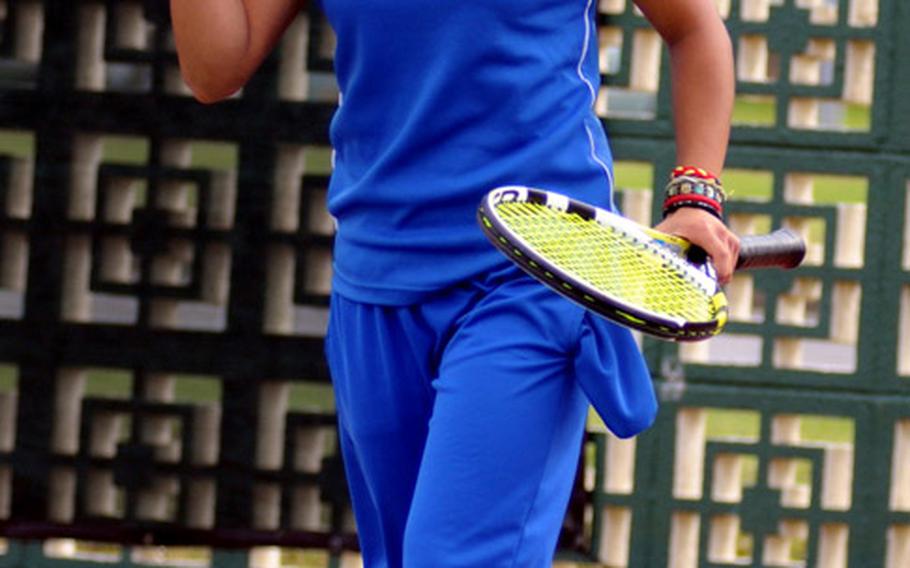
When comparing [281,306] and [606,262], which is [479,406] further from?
[281,306]

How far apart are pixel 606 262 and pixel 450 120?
29cm

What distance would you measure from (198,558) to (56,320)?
69cm

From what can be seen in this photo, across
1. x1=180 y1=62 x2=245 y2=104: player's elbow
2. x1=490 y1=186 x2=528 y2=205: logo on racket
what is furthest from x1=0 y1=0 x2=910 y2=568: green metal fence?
x1=490 y1=186 x2=528 y2=205: logo on racket

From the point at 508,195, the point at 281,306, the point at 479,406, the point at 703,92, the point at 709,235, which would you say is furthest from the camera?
the point at 281,306

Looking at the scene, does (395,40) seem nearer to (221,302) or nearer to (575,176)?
(575,176)

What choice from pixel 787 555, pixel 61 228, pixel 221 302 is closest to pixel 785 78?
pixel 787 555

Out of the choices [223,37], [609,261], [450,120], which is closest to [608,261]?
[609,261]

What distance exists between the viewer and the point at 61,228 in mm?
4219

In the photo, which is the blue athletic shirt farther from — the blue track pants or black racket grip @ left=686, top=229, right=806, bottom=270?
black racket grip @ left=686, top=229, right=806, bottom=270

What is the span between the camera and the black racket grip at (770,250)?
8.10 ft

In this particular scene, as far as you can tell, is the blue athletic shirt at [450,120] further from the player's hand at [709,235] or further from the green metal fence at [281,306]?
the green metal fence at [281,306]

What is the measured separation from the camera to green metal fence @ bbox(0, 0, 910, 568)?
4.18 meters

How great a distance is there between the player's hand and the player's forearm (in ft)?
0.36

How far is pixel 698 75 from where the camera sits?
8.07 ft
